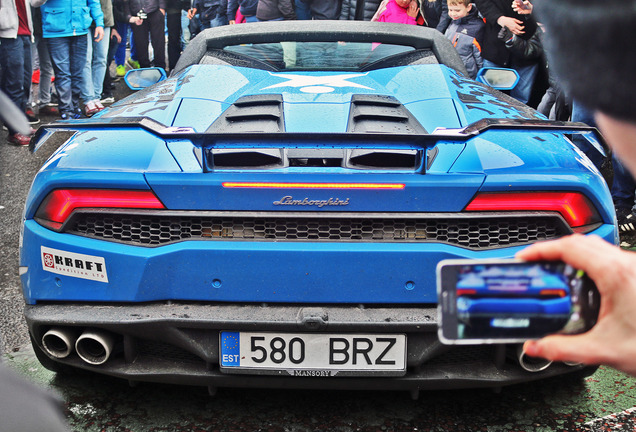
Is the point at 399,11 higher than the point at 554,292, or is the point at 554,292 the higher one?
the point at 554,292

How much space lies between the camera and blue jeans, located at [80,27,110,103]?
28.8ft

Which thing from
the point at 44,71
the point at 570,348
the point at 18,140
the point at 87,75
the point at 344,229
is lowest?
the point at 18,140

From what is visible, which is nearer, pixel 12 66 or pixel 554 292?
pixel 554 292

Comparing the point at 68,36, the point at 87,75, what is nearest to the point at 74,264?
the point at 68,36

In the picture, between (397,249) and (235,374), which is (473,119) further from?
(235,374)

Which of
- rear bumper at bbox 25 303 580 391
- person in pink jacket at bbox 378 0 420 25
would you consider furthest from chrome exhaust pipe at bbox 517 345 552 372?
person in pink jacket at bbox 378 0 420 25

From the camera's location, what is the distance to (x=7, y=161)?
7355 mm

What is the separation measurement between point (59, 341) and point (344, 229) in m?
1.11

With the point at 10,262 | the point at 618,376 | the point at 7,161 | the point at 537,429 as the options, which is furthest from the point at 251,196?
the point at 7,161

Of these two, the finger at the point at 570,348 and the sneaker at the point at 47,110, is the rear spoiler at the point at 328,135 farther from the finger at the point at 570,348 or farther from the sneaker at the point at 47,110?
the sneaker at the point at 47,110

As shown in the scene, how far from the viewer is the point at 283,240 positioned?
2621mm

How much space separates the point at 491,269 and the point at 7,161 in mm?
7140

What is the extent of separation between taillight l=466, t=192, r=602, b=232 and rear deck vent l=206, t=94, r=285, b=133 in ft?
2.55

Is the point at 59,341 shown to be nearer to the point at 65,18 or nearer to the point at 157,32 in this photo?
the point at 65,18
